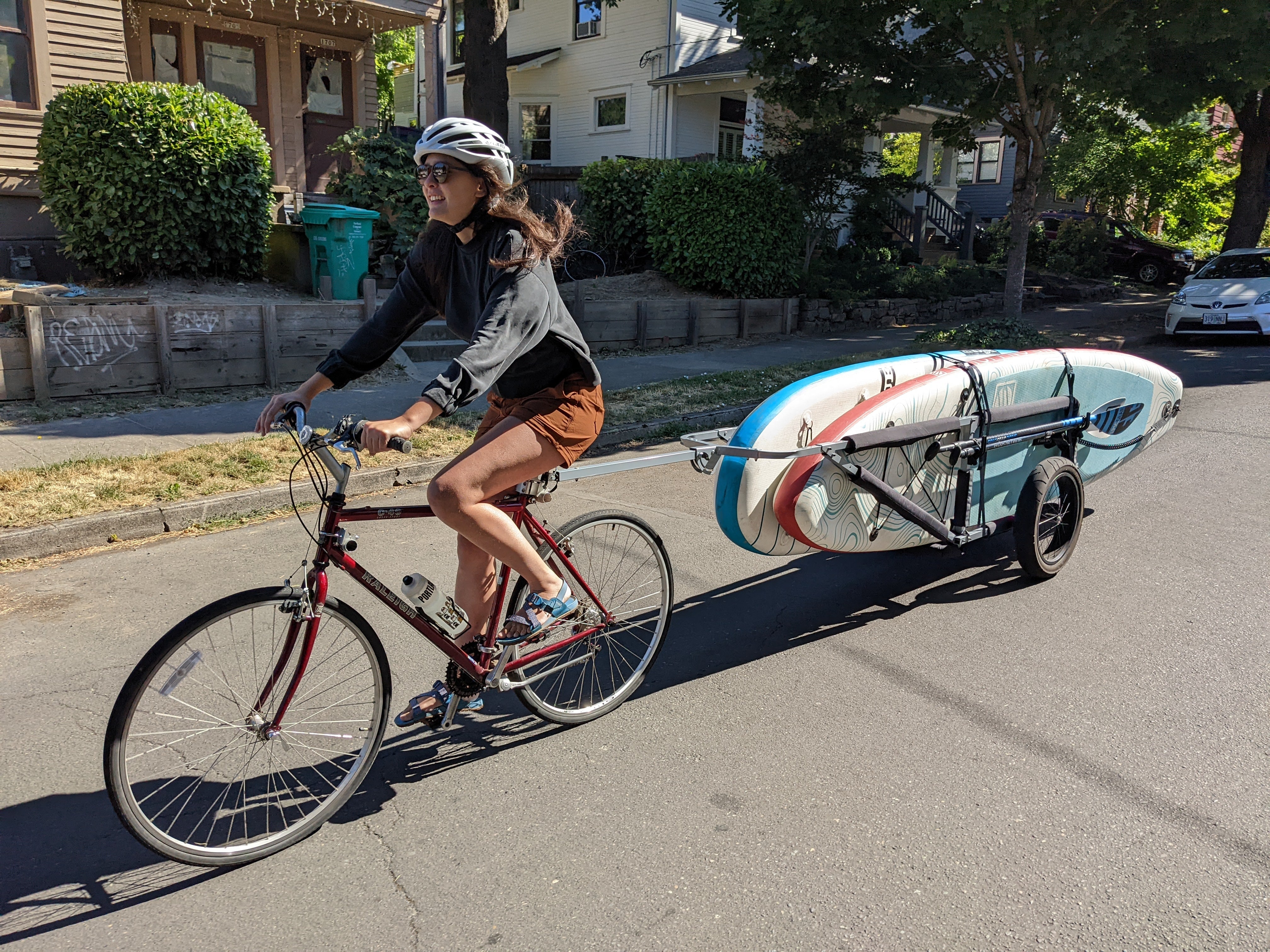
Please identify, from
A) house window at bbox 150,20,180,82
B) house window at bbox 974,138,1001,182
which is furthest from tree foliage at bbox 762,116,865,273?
house window at bbox 974,138,1001,182

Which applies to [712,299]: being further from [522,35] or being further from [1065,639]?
[522,35]

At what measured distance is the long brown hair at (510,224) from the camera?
9.89ft

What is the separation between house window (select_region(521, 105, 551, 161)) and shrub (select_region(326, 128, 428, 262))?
51.4ft

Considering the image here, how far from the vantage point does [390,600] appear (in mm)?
3111

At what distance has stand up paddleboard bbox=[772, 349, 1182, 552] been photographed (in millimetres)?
4230

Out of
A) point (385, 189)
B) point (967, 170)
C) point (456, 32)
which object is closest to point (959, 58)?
point (385, 189)

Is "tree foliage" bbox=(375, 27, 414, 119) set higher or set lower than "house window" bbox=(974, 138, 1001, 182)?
higher

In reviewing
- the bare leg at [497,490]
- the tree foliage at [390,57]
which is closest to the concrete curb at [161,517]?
the bare leg at [497,490]

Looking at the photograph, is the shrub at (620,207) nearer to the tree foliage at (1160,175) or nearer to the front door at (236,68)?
the front door at (236,68)

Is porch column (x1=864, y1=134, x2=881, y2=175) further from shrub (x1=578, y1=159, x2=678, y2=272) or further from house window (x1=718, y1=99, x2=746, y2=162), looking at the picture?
shrub (x1=578, y1=159, x2=678, y2=272)

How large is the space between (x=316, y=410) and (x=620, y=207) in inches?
376

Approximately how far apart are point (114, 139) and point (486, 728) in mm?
9883

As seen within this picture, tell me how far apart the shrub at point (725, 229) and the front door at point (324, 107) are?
24.2ft

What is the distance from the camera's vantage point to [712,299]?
1386 cm
